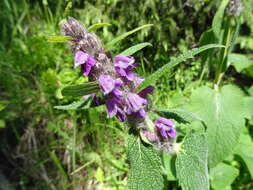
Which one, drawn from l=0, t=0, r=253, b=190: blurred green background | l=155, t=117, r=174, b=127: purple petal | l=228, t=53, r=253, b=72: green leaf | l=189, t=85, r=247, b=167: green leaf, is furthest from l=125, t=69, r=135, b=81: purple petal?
l=228, t=53, r=253, b=72: green leaf

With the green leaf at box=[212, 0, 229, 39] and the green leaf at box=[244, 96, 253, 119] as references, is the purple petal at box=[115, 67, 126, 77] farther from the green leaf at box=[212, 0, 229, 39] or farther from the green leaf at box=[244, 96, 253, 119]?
the green leaf at box=[244, 96, 253, 119]

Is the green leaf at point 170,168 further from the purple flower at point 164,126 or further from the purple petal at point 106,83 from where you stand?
the purple petal at point 106,83

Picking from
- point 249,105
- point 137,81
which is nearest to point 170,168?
point 249,105

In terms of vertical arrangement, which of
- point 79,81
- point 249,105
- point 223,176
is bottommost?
point 223,176

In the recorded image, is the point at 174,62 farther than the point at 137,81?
No

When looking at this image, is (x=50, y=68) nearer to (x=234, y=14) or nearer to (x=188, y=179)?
(x=234, y=14)

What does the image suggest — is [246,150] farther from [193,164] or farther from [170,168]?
[193,164]

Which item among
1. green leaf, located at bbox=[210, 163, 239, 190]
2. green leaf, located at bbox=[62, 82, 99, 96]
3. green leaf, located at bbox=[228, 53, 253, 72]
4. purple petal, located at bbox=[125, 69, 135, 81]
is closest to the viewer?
green leaf, located at bbox=[62, 82, 99, 96]
